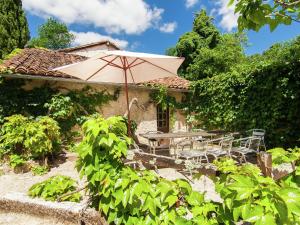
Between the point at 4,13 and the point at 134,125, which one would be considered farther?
the point at 4,13

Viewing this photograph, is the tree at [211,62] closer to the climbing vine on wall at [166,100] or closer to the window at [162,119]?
the climbing vine on wall at [166,100]

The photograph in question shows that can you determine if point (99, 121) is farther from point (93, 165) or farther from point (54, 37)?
point (54, 37)

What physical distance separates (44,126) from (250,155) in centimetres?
651

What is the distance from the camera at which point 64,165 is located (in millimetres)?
7449

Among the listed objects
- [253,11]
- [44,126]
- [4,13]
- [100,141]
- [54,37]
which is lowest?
[44,126]

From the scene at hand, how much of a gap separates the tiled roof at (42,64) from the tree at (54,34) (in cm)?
3747

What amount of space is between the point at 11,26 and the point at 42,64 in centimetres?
720

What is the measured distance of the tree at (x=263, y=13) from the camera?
10.3 ft

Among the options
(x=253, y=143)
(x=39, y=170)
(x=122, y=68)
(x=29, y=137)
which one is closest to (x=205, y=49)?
(x=253, y=143)

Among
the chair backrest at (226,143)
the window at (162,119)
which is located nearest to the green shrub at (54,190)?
the chair backrest at (226,143)

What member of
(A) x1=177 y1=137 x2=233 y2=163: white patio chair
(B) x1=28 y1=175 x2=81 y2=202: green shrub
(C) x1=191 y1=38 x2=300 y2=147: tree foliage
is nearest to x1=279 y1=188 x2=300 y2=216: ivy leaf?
(B) x1=28 y1=175 x2=81 y2=202: green shrub

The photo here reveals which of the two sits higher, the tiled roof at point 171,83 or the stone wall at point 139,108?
the tiled roof at point 171,83

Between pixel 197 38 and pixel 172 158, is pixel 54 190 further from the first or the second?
pixel 197 38

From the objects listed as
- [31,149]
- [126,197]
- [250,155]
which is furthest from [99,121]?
[250,155]
